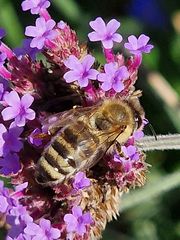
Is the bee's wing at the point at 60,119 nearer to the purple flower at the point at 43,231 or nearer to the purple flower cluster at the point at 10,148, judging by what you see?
the purple flower cluster at the point at 10,148

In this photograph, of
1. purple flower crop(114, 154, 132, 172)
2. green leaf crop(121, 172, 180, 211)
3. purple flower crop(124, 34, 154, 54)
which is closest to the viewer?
purple flower crop(114, 154, 132, 172)

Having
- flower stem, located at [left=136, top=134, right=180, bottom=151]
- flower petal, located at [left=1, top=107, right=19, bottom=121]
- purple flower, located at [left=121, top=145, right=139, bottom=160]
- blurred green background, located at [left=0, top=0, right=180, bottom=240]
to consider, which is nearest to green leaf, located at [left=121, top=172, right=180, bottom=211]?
blurred green background, located at [left=0, top=0, right=180, bottom=240]

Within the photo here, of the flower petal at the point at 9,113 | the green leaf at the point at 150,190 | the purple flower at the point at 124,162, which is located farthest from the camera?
the green leaf at the point at 150,190

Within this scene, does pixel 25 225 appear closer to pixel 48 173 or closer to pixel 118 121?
pixel 48 173

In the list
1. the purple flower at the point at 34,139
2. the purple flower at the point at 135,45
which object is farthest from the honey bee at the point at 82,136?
the purple flower at the point at 135,45

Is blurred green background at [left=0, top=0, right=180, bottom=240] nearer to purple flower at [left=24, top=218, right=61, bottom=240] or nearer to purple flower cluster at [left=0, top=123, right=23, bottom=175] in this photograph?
purple flower at [left=24, top=218, right=61, bottom=240]

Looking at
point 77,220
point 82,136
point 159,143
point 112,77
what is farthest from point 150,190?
point 82,136
